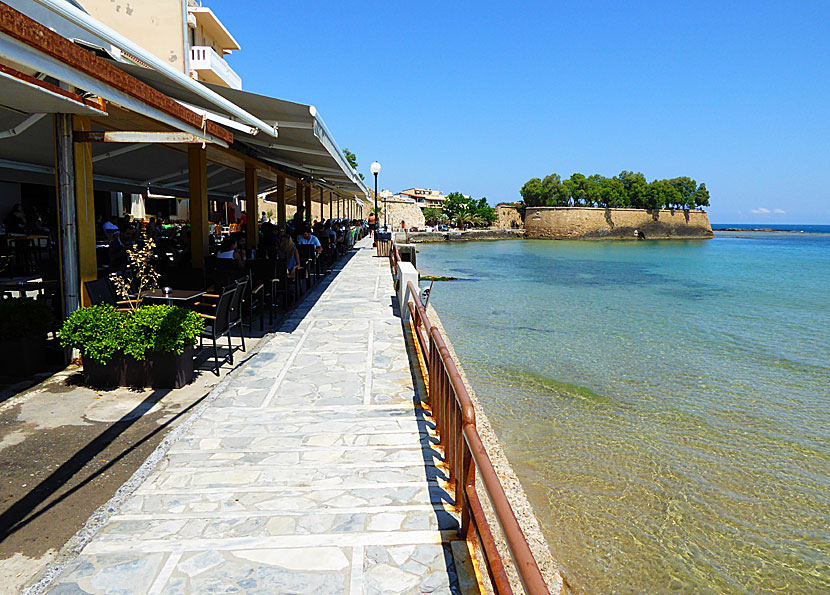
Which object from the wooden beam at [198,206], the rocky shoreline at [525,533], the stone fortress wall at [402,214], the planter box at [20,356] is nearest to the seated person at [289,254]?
the wooden beam at [198,206]

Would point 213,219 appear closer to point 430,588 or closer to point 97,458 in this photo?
point 97,458

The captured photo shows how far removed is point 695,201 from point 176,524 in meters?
109

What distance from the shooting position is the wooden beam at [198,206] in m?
8.18

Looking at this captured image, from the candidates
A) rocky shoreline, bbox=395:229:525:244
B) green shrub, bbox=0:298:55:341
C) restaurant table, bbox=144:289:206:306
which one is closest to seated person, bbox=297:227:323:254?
restaurant table, bbox=144:289:206:306

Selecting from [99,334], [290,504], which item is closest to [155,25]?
[99,334]

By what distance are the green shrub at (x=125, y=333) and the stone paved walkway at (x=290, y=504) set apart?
65cm

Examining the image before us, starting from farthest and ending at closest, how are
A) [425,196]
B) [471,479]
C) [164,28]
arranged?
[425,196]
[164,28]
[471,479]

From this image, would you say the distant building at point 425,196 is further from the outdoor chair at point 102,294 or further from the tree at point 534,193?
the outdoor chair at point 102,294

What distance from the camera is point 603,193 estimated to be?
88750mm

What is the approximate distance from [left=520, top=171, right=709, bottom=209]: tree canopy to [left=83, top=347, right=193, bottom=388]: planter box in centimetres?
8804

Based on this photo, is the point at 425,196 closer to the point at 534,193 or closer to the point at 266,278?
the point at 534,193

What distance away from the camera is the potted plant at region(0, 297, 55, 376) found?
509cm

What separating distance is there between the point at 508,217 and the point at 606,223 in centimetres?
1436

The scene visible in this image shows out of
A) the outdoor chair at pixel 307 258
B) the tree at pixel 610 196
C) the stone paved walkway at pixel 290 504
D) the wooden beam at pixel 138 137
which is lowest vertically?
the stone paved walkway at pixel 290 504
